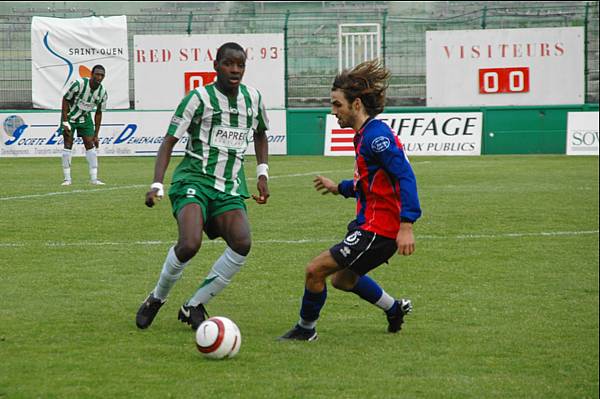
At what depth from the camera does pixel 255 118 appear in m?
7.35

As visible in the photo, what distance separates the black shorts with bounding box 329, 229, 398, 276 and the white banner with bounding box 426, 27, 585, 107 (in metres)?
25.0

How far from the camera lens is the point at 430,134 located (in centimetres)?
2659

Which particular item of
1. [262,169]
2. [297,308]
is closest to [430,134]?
[297,308]

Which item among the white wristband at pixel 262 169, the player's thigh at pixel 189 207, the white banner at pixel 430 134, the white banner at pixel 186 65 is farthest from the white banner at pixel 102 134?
the player's thigh at pixel 189 207

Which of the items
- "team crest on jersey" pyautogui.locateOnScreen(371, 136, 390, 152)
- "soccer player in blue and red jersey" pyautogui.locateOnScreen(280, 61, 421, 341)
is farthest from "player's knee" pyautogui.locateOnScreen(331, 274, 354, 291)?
"team crest on jersey" pyautogui.locateOnScreen(371, 136, 390, 152)

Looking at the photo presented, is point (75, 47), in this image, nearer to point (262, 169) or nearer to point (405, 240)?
point (262, 169)

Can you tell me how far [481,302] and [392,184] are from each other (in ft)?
6.36

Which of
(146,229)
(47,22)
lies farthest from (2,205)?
(47,22)

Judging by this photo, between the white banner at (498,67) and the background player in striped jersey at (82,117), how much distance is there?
46.8 feet

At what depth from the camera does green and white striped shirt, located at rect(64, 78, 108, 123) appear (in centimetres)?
1872

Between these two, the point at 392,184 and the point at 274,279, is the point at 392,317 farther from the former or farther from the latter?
the point at 274,279

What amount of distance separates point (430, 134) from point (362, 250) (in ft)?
67.2

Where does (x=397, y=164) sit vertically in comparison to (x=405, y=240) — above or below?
above

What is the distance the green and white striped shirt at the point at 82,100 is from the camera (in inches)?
737
